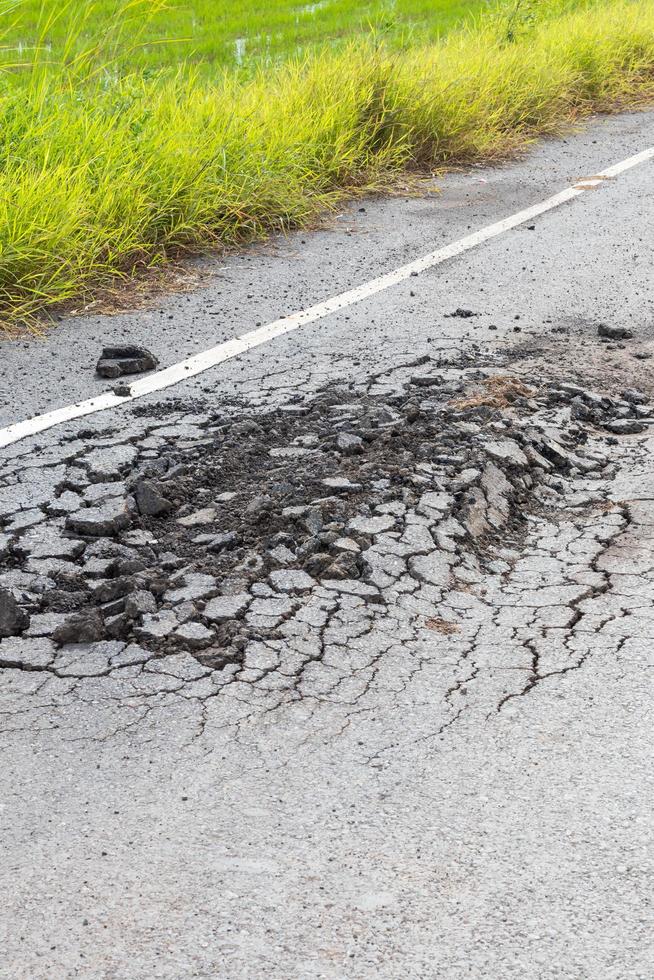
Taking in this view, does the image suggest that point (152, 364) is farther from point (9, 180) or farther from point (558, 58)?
point (558, 58)

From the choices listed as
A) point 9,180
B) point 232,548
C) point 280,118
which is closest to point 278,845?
point 232,548

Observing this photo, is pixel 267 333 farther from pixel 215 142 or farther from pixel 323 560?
pixel 323 560

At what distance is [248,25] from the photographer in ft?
51.1

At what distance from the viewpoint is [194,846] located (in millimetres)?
2348

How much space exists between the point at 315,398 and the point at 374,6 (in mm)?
15057

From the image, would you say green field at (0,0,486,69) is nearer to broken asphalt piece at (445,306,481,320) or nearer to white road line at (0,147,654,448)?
white road line at (0,147,654,448)

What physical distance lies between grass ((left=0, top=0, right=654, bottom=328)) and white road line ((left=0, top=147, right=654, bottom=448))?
0.95 meters

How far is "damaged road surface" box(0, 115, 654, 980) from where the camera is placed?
2150mm

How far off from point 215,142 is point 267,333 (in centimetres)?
211

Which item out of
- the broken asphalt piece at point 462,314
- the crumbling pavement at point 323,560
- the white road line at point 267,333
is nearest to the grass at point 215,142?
the white road line at point 267,333

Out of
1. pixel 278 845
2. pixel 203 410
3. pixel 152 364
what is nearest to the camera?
pixel 278 845

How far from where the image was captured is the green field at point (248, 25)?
513 inches

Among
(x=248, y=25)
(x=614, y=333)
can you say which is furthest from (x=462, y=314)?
(x=248, y=25)

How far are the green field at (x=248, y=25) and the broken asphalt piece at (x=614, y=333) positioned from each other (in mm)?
7182
